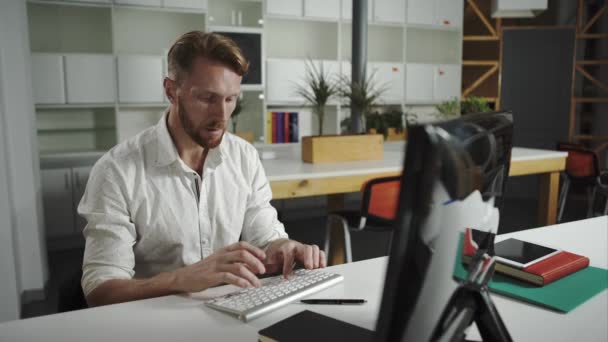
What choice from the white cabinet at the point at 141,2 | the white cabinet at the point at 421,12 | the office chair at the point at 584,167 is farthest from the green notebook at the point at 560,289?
the white cabinet at the point at 421,12

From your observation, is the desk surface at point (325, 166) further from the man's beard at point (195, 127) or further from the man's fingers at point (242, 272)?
the man's fingers at point (242, 272)

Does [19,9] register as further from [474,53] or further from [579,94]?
[579,94]

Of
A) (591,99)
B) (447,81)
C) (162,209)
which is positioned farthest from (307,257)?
(591,99)

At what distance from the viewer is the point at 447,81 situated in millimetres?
6105

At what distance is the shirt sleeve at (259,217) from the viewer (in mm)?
1655

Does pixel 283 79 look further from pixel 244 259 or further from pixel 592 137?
pixel 244 259

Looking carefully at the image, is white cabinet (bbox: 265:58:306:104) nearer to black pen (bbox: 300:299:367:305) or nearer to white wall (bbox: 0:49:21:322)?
white wall (bbox: 0:49:21:322)

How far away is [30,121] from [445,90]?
15.0 ft

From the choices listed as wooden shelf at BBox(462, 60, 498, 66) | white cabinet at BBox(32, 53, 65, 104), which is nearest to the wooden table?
white cabinet at BBox(32, 53, 65, 104)

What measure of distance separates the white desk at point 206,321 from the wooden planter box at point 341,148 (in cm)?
177

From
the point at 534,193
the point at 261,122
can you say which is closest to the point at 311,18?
the point at 261,122

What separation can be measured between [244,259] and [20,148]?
7.66 feet

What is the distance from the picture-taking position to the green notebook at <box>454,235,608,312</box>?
3.50ft

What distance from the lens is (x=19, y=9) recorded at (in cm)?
289
